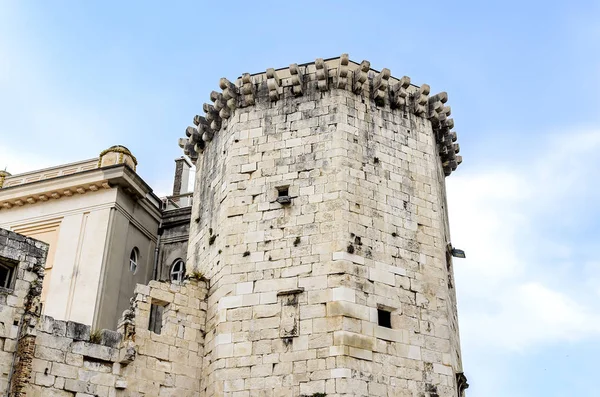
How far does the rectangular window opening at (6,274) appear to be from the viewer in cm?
1260

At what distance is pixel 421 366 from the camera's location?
43.3 ft

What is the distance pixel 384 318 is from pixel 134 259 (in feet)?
28.7

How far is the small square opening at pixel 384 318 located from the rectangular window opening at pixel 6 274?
642 centimetres

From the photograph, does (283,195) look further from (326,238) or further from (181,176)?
(181,176)

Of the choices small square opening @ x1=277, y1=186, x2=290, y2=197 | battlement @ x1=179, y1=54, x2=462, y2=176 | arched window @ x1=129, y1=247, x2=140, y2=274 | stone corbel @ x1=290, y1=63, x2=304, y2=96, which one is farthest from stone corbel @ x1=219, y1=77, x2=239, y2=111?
arched window @ x1=129, y1=247, x2=140, y2=274

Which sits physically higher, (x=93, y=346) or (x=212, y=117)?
(x=212, y=117)

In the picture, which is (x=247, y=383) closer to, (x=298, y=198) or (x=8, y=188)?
(x=298, y=198)

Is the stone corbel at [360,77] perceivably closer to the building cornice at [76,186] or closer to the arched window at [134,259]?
the building cornice at [76,186]

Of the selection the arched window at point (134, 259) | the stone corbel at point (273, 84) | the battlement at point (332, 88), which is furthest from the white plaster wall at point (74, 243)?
the stone corbel at point (273, 84)

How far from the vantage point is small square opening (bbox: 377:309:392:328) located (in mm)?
13391

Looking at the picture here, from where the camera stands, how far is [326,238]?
13750 millimetres

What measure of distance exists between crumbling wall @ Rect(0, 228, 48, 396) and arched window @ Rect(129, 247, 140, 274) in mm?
6427

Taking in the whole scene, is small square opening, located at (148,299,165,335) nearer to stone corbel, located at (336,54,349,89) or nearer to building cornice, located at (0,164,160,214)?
building cornice, located at (0,164,160,214)

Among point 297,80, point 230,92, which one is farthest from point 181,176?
point 297,80
